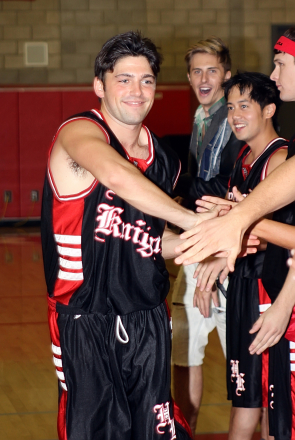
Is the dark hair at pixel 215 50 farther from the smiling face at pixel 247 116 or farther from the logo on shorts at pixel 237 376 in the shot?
the logo on shorts at pixel 237 376

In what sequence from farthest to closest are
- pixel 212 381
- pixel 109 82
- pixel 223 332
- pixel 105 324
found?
pixel 212 381, pixel 223 332, pixel 109 82, pixel 105 324

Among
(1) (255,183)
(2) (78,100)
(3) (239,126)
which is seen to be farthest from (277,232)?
(2) (78,100)

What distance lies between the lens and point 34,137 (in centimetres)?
1177

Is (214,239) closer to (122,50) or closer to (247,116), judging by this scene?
(122,50)

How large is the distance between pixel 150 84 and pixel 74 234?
69 centimetres

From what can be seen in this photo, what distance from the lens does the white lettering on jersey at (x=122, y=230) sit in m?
2.33

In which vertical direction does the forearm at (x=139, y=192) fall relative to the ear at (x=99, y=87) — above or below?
below

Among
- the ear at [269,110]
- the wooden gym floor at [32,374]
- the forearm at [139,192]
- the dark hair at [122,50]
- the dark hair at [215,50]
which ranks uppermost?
the dark hair at [215,50]

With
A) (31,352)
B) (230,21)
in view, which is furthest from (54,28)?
(31,352)

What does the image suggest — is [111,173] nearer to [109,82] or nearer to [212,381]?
[109,82]

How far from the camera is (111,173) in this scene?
2.09 m

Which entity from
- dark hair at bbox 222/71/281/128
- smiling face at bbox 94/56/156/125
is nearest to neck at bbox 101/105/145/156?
smiling face at bbox 94/56/156/125

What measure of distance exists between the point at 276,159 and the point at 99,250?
1050 millimetres

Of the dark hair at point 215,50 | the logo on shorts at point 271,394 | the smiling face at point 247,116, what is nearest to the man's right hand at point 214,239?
the logo on shorts at point 271,394
